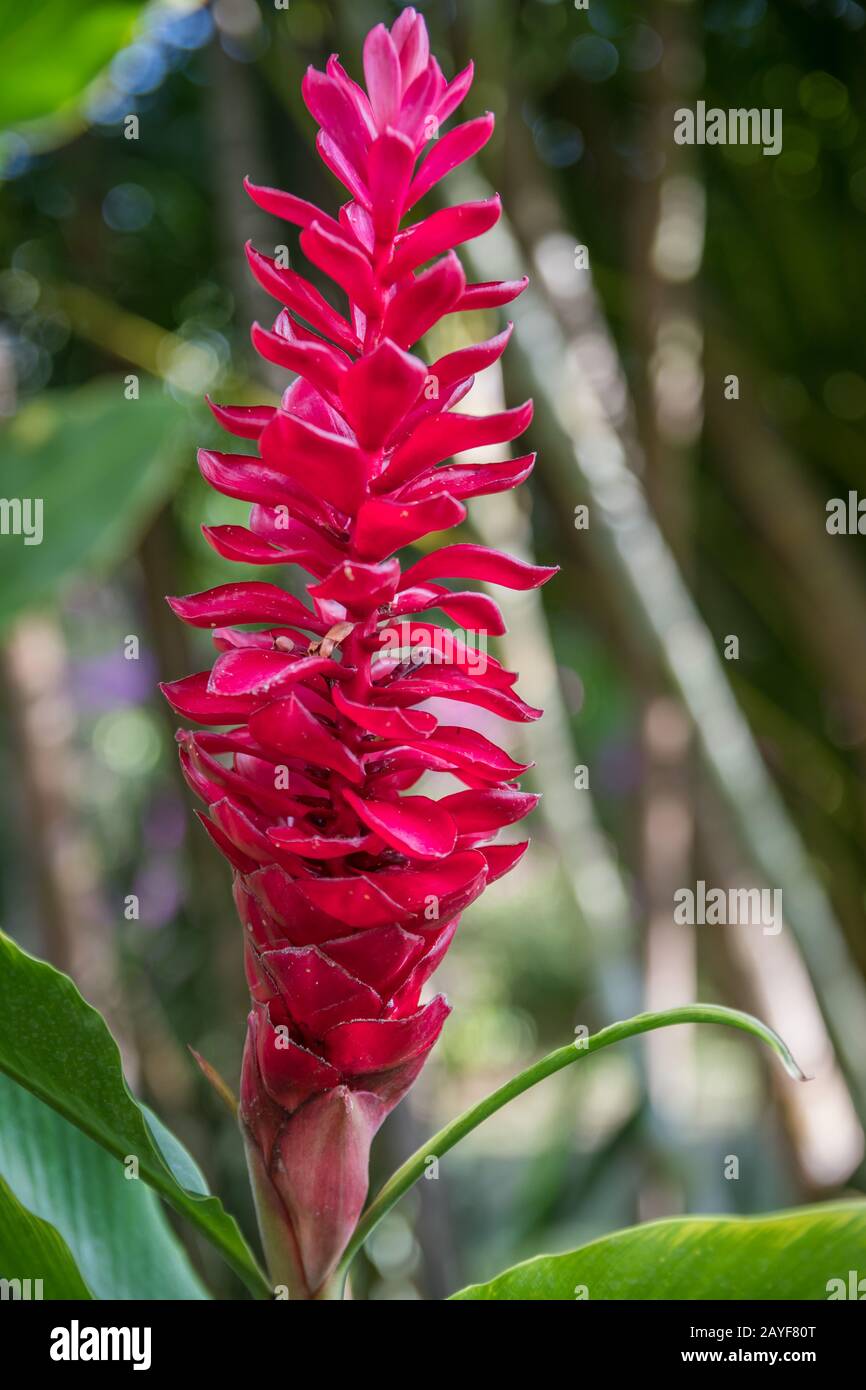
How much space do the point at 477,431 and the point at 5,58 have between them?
40.5 inches

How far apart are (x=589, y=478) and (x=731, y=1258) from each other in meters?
0.79

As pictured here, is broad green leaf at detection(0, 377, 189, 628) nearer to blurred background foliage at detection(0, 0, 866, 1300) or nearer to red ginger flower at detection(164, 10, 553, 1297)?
blurred background foliage at detection(0, 0, 866, 1300)

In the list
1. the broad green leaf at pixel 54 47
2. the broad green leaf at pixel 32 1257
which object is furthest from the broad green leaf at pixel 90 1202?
the broad green leaf at pixel 54 47

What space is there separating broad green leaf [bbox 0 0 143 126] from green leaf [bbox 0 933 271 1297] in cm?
100

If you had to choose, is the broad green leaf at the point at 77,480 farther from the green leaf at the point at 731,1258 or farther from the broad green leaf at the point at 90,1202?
the green leaf at the point at 731,1258

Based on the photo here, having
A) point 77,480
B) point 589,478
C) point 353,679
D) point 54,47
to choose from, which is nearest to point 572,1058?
point 353,679

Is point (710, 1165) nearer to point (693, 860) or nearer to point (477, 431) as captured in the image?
point (693, 860)

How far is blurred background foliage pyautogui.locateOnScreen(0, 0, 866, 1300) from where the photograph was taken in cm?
117

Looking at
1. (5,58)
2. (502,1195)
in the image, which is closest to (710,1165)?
(5,58)

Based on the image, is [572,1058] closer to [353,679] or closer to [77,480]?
[353,679]

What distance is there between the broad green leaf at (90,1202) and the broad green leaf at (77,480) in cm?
100

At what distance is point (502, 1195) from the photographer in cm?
278

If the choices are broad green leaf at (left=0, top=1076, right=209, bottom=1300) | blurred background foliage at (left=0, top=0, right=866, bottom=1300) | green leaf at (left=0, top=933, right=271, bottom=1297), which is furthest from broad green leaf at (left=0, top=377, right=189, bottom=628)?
green leaf at (left=0, top=933, right=271, bottom=1297)

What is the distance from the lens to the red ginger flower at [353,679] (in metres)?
0.36
